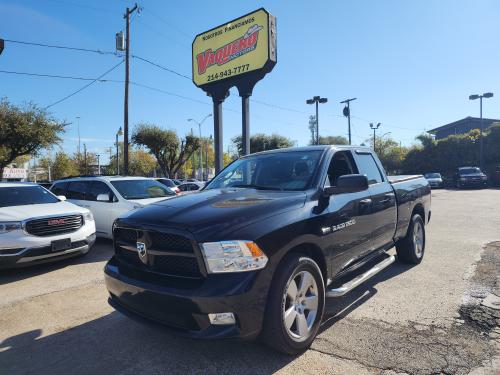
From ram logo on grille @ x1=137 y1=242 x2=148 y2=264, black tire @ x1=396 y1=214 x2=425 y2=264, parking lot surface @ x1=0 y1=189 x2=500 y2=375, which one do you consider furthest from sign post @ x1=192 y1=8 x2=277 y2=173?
ram logo on grille @ x1=137 y1=242 x2=148 y2=264

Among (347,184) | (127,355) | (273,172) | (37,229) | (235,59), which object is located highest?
(235,59)

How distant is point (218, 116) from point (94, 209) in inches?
279

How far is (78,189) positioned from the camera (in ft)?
32.2

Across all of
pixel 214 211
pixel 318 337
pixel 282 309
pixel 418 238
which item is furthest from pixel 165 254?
pixel 418 238

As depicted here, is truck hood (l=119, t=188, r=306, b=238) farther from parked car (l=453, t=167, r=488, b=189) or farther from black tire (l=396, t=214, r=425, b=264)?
parked car (l=453, t=167, r=488, b=189)

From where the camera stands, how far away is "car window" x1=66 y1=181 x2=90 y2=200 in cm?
956

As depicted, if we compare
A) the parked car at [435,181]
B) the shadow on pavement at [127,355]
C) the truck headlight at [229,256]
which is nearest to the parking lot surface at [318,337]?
the shadow on pavement at [127,355]

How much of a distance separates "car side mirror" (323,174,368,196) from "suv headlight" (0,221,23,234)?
5.10 meters

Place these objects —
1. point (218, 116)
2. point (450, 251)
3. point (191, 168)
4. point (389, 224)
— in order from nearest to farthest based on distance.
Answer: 1. point (389, 224)
2. point (450, 251)
3. point (218, 116)
4. point (191, 168)

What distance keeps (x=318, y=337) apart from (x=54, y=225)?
198 inches

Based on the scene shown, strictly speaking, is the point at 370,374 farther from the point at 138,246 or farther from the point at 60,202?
the point at 60,202

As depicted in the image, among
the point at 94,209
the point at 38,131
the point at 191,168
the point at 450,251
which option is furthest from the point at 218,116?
the point at 191,168

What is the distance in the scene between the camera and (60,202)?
7.66m

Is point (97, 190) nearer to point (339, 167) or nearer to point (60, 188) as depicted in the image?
point (60, 188)
